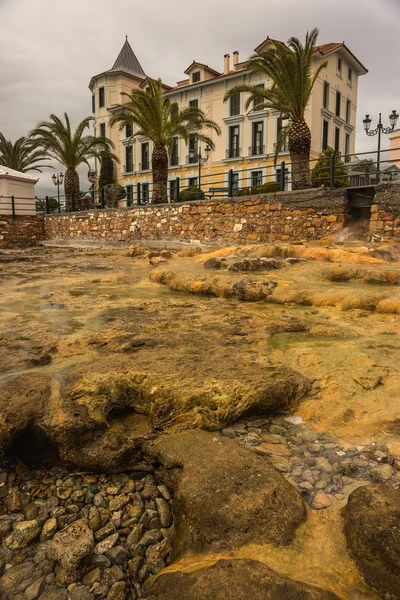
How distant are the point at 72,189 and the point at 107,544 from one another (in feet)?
79.1

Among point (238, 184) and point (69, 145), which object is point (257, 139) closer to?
point (238, 184)

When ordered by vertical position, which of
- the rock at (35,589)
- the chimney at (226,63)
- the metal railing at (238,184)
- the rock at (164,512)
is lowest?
the rock at (35,589)

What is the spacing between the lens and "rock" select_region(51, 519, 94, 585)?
1666mm

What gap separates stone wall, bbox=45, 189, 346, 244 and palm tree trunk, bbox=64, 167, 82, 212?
14.5 ft

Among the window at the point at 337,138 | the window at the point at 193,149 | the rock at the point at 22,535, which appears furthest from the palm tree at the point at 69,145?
the rock at the point at 22,535

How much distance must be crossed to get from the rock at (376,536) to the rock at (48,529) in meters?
1.29

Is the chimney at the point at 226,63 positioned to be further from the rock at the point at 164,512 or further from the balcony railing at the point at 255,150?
the rock at the point at 164,512

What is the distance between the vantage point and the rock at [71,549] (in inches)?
65.6

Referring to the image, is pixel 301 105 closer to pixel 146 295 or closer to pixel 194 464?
pixel 146 295

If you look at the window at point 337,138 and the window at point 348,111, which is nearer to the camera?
the window at point 337,138

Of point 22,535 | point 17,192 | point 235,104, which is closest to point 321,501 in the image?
point 22,535

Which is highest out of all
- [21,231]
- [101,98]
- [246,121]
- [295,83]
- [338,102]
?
[101,98]

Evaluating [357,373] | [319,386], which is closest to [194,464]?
[319,386]

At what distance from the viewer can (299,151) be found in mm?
14031
